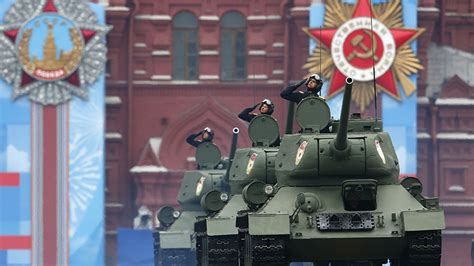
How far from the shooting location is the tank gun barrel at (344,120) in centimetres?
1956

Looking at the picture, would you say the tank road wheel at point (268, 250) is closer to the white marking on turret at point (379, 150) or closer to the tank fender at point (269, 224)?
the tank fender at point (269, 224)

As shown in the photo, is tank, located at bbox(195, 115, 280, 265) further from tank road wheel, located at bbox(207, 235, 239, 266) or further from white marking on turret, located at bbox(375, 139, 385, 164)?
white marking on turret, located at bbox(375, 139, 385, 164)

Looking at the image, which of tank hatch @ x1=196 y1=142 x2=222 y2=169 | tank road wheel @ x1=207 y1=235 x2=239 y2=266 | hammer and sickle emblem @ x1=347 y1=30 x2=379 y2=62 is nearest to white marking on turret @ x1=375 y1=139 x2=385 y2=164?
tank road wheel @ x1=207 y1=235 x2=239 y2=266

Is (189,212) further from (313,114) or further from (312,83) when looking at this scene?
(313,114)

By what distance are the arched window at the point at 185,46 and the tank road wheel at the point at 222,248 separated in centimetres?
2018

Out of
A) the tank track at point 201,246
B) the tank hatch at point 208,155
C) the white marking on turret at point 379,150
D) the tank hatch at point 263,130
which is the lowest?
the tank track at point 201,246

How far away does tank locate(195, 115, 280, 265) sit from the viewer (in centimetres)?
2308

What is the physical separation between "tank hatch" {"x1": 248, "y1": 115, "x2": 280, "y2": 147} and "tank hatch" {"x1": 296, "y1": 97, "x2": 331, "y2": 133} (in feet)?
13.0

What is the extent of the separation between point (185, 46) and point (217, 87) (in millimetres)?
1306

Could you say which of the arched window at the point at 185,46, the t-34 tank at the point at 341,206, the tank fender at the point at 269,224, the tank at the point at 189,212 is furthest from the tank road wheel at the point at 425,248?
the arched window at the point at 185,46

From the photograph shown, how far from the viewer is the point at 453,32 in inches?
1698

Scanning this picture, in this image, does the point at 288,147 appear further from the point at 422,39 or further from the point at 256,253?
the point at 422,39

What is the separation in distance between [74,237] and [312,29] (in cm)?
756

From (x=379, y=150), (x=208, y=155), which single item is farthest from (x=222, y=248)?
(x=208, y=155)
